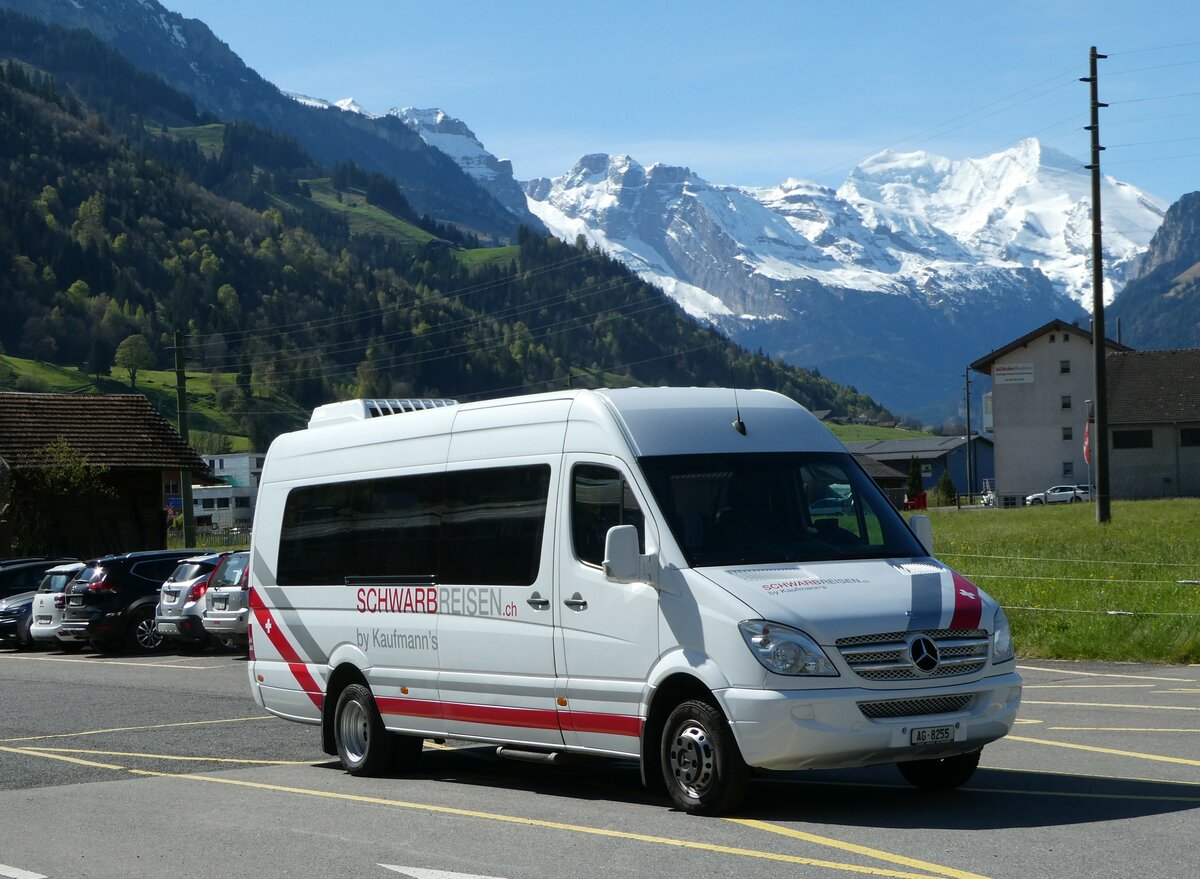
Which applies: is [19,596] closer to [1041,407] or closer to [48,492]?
[48,492]

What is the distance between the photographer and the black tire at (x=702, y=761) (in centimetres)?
894

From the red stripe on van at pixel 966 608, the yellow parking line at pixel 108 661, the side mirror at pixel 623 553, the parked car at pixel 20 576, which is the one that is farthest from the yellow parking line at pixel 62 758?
the parked car at pixel 20 576

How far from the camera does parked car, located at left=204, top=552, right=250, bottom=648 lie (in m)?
25.3

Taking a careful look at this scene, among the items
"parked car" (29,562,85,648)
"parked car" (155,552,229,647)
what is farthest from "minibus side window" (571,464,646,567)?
"parked car" (29,562,85,648)

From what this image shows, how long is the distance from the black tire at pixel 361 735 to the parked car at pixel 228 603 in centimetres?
1308

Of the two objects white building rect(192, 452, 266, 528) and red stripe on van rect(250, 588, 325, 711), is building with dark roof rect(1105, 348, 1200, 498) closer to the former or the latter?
white building rect(192, 452, 266, 528)

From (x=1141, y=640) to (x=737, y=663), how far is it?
10780 mm

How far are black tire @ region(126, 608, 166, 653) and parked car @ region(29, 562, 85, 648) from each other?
4.67 ft

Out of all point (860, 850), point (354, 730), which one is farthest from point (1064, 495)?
point (860, 850)

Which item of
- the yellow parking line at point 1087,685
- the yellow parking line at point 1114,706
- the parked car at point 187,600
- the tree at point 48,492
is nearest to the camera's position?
the yellow parking line at point 1114,706

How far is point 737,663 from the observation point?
29.1 ft

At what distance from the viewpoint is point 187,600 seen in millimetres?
26953

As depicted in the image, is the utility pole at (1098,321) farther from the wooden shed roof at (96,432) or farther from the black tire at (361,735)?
the black tire at (361,735)

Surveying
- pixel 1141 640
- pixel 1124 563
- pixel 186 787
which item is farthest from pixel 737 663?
pixel 1124 563
